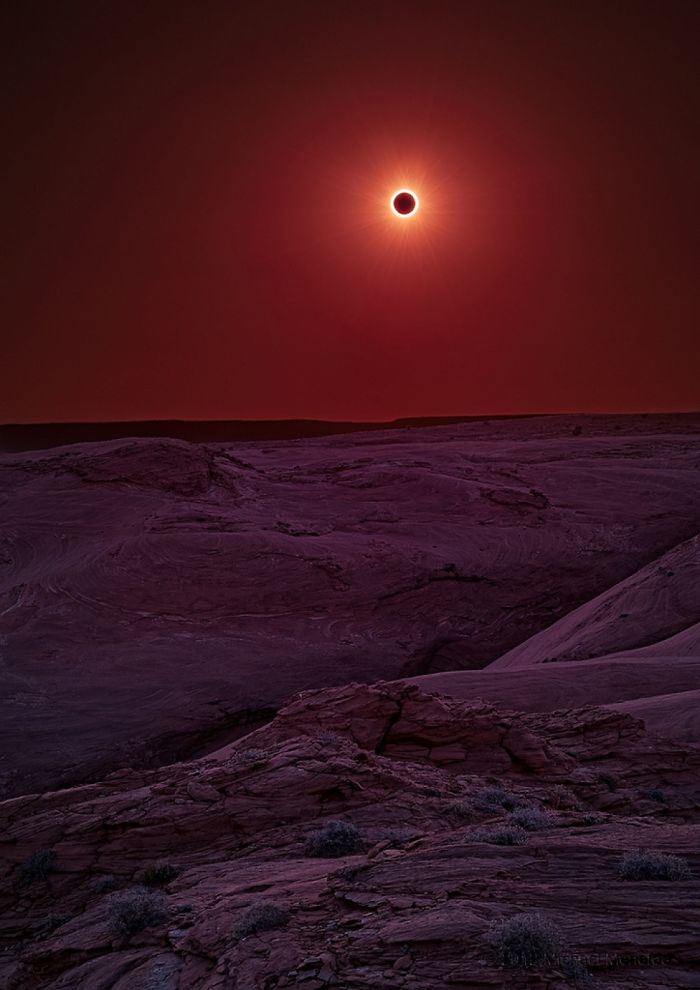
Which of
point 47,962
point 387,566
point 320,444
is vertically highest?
point 320,444

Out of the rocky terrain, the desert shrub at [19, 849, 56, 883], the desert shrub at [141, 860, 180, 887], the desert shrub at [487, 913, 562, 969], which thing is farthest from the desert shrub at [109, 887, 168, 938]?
the desert shrub at [487, 913, 562, 969]

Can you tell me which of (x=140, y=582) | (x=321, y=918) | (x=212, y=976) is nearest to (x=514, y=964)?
(x=321, y=918)

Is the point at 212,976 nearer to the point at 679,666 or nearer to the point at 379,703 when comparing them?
the point at 379,703

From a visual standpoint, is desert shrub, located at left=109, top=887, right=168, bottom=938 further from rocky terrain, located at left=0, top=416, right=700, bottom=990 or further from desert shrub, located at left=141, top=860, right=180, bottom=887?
desert shrub, located at left=141, top=860, right=180, bottom=887

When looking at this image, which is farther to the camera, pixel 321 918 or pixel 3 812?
pixel 3 812

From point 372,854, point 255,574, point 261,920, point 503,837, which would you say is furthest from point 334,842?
point 255,574

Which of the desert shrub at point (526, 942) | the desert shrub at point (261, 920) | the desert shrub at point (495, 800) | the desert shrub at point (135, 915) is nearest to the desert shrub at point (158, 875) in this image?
the desert shrub at point (135, 915)
